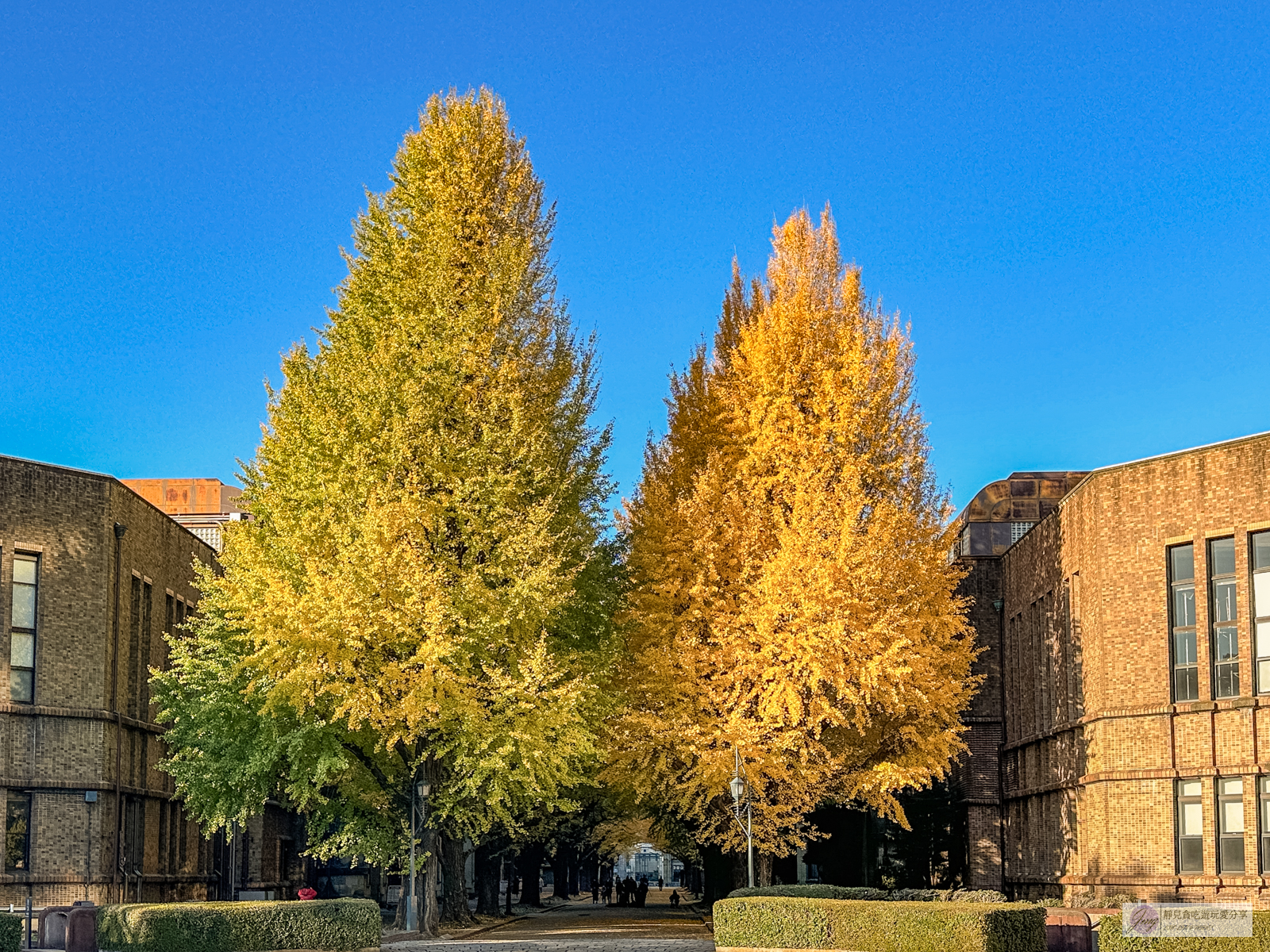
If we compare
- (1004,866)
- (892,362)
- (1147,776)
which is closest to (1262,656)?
(1147,776)

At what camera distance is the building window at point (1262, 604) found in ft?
109

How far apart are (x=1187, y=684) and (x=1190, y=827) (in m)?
2.93

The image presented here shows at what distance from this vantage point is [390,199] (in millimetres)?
38312

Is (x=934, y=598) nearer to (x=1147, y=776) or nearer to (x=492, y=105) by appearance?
(x=1147, y=776)

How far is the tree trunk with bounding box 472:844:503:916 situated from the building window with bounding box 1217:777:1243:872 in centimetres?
2483

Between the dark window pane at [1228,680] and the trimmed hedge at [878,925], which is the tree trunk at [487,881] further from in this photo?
the dark window pane at [1228,680]

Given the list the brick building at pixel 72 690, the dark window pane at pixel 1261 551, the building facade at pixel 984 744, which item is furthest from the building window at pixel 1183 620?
the brick building at pixel 72 690

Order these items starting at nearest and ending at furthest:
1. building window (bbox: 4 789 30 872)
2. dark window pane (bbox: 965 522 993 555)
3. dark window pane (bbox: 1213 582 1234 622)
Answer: dark window pane (bbox: 1213 582 1234 622), building window (bbox: 4 789 30 872), dark window pane (bbox: 965 522 993 555)

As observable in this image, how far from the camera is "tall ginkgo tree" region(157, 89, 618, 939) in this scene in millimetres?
32875

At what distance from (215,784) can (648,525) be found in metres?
11.4

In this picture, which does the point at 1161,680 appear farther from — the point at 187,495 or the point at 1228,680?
the point at 187,495

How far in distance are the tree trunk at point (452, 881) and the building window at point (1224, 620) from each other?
18074 mm

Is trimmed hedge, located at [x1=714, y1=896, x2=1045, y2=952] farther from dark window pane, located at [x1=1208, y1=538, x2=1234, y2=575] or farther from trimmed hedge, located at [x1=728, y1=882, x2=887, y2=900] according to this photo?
dark window pane, located at [x1=1208, y1=538, x2=1234, y2=575]

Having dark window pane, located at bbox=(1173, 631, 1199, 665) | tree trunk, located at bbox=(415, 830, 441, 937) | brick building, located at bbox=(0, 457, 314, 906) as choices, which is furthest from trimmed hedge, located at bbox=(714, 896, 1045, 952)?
brick building, located at bbox=(0, 457, 314, 906)
